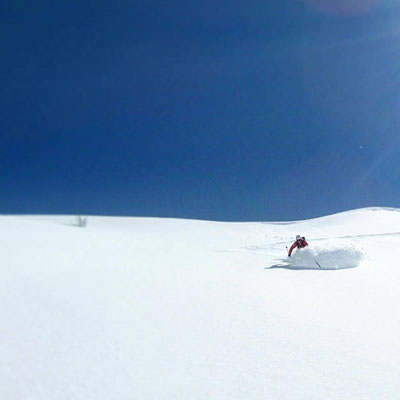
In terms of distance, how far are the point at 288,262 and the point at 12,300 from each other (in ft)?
20.0

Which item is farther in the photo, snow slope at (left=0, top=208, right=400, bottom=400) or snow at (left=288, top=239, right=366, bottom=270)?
snow at (left=288, top=239, right=366, bottom=270)

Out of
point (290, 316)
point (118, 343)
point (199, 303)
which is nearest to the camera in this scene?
point (118, 343)

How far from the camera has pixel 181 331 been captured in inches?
137

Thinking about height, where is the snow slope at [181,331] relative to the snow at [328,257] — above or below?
below

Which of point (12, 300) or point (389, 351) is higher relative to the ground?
point (12, 300)

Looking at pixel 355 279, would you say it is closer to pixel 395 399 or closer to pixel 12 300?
pixel 395 399

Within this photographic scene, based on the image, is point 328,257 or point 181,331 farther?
point 328,257

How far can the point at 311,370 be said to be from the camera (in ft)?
9.29

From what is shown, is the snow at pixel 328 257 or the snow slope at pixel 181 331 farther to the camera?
the snow at pixel 328 257

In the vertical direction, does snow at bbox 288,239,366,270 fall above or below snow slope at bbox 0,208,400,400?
above

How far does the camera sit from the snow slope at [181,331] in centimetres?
253

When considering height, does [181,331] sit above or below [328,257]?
below

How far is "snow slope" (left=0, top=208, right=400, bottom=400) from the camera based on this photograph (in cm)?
253

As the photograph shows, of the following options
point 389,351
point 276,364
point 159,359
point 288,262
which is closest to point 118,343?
point 159,359
